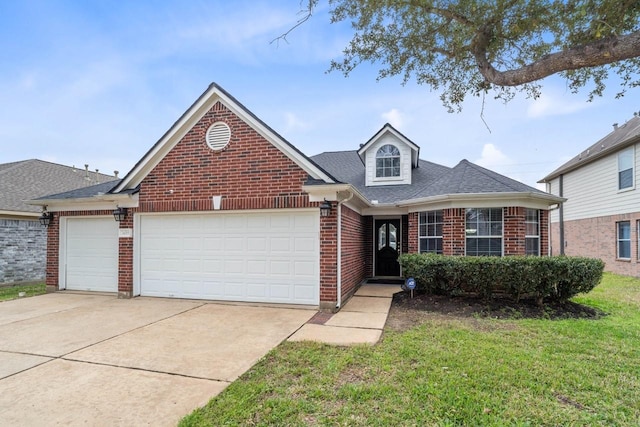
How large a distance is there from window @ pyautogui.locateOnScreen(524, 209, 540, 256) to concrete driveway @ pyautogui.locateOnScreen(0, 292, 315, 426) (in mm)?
6321

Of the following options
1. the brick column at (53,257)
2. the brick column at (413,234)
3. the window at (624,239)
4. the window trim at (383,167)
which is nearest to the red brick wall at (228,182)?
the brick column at (53,257)

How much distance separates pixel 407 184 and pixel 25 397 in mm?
11578

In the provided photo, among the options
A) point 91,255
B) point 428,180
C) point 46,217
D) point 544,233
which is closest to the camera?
point 544,233

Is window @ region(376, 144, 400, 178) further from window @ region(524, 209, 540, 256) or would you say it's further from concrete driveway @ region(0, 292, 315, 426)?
concrete driveway @ region(0, 292, 315, 426)

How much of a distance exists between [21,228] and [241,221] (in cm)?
971

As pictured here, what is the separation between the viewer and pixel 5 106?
1400cm

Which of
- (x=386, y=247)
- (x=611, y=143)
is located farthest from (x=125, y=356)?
(x=611, y=143)

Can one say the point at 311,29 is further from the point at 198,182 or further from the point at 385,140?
the point at 385,140

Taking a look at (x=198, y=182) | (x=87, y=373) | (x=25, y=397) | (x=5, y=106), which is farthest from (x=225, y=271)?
(x=5, y=106)

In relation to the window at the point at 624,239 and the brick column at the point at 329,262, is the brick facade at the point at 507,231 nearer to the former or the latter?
the brick column at the point at 329,262

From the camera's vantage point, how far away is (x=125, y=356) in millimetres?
4781

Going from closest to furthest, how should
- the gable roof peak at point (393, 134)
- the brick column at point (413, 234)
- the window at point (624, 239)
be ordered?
the brick column at point (413, 234)
the gable roof peak at point (393, 134)
the window at point (624, 239)

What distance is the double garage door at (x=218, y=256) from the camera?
26.5 feet

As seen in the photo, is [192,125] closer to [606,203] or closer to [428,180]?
[428,180]
